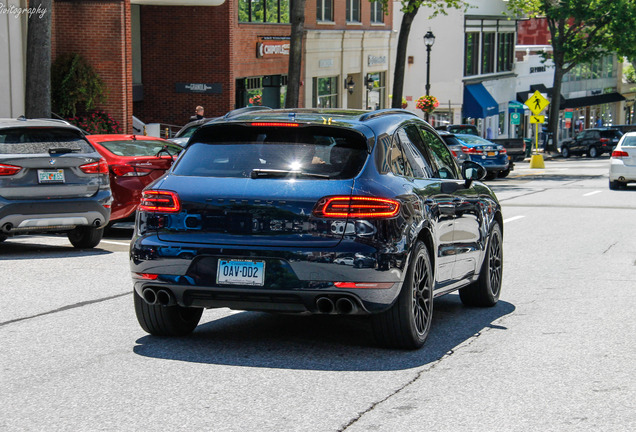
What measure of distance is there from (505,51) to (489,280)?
6487 centimetres

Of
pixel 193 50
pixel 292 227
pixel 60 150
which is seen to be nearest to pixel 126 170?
pixel 60 150

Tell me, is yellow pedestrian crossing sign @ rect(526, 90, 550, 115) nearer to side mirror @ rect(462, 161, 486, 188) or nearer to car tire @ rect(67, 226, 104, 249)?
car tire @ rect(67, 226, 104, 249)

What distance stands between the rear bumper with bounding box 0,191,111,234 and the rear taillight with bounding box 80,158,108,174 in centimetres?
28

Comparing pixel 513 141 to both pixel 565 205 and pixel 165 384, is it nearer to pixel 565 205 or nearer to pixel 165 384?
pixel 565 205

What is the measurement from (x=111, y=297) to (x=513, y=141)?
35.0m

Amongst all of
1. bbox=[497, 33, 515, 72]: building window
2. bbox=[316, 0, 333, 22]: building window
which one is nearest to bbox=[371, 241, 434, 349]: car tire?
bbox=[316, 0, 333, 22]: building window

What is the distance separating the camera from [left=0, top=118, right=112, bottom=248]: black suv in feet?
42.0

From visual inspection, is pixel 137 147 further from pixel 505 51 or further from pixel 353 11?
pixel 505 51

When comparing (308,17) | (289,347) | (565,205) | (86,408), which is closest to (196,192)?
(289,347)

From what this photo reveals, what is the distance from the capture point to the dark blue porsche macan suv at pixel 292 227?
22.6 feet

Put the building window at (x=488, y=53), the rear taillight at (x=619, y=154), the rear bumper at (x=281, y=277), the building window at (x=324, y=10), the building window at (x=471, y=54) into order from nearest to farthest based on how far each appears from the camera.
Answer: the rear bumper at (x=281, y=277)
the rear taillight at (x=619, y=154)
the building window at (x=324, y=10)
the building window at (x=471, y=54)
the building window at (x=488, y=53)

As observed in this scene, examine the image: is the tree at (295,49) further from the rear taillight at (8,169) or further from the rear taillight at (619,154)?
the rear taillight at (8,169)

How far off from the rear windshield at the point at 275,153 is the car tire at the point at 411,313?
0.81 metres

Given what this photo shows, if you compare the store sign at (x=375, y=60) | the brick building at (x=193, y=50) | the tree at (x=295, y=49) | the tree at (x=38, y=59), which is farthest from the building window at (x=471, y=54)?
the tree at (x=38, y=59)
